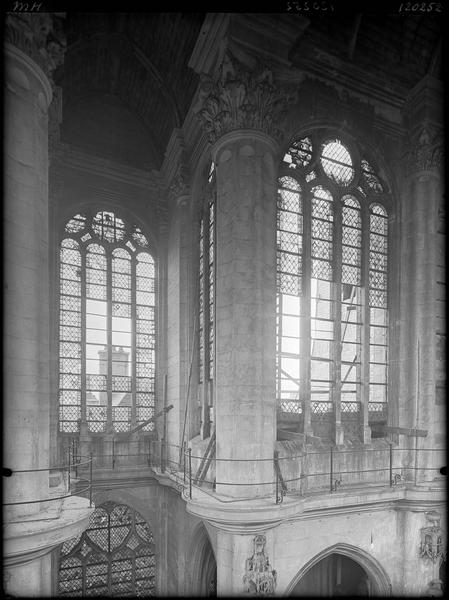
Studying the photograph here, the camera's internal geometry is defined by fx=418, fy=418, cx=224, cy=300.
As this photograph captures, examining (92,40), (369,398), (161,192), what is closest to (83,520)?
(369,398)

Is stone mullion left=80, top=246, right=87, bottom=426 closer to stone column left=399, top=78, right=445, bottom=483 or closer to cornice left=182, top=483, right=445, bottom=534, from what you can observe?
cornice left=182, top=483, right=445, bottom=534

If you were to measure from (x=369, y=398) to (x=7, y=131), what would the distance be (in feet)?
32.3

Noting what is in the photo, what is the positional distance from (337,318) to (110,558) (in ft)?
30.3

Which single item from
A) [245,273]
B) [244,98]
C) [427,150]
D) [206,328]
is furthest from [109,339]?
[427,150]

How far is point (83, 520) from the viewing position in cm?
543

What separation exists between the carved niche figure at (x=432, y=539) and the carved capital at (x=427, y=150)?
869 cm

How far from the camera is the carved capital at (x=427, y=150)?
1112 centimetres

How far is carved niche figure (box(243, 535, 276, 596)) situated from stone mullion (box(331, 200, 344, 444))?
3134 millimetres

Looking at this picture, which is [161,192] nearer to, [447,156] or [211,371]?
[211,371]

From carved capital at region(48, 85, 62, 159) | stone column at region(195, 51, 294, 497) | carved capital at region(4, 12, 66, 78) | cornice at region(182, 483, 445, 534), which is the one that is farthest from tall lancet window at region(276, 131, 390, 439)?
carved capital at region(4, 12, 66, 78)

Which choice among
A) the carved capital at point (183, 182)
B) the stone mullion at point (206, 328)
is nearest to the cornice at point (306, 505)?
the stone mullion at point (206, 328)

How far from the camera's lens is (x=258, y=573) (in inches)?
309

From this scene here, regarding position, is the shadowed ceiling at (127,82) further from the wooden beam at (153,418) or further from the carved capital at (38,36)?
the wooden beam at (153,418)

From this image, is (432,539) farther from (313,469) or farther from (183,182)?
(183,182)
